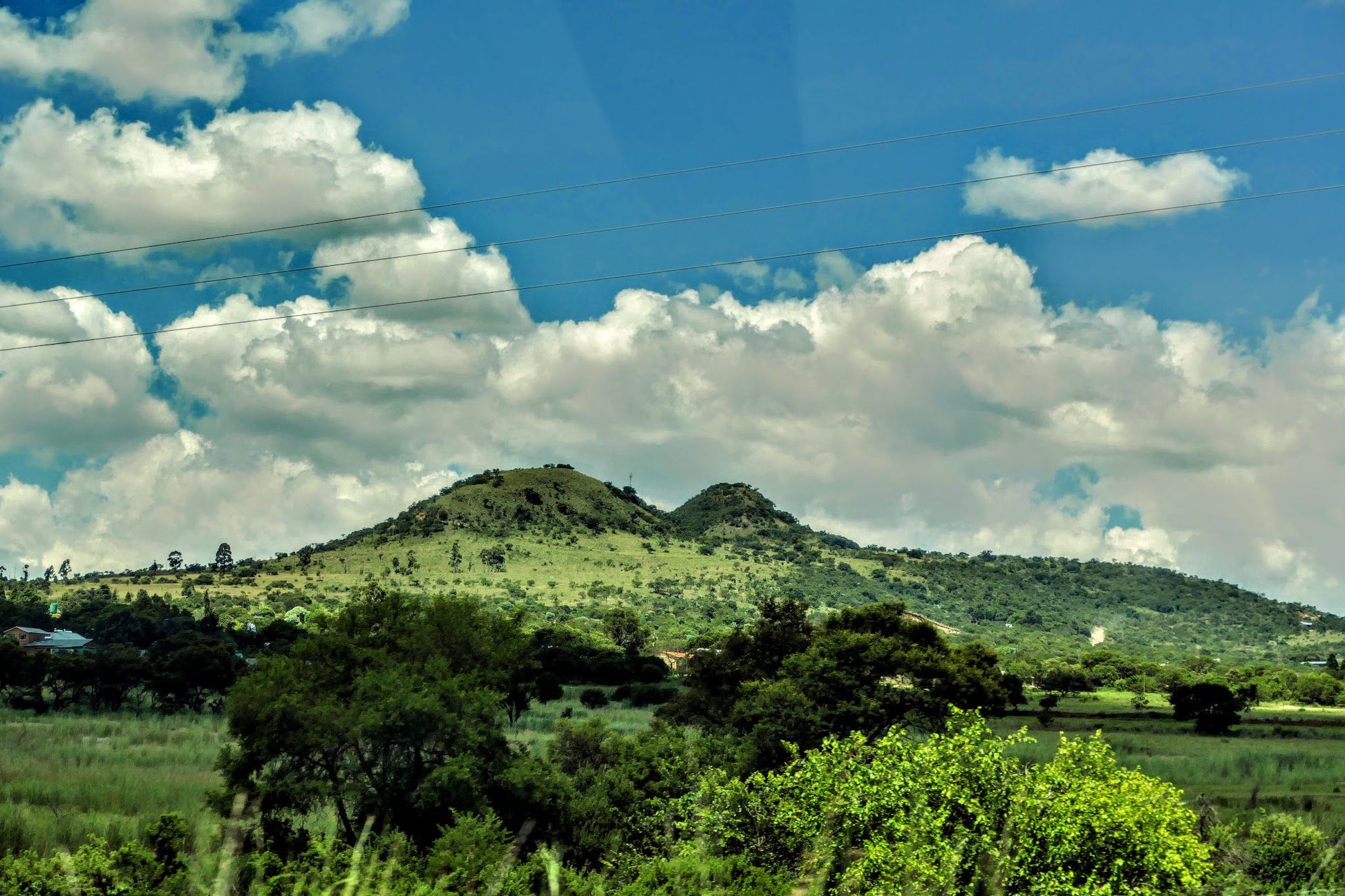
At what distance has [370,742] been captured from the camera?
94.2ft

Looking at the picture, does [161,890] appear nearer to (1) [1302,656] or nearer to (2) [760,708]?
(2) [760,708]

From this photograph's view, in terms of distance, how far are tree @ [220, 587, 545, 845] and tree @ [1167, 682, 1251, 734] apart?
2185 inches

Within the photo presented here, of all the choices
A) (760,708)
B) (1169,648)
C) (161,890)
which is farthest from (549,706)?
(1169,648)

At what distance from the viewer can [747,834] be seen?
25031mm

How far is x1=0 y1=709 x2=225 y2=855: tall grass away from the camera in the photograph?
2467 cm

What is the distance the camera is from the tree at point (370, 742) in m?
27.2

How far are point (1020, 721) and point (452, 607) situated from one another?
152 feet

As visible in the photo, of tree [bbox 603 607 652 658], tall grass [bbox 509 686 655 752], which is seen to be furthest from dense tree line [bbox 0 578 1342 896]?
tree [bbox 603 607 652 658]

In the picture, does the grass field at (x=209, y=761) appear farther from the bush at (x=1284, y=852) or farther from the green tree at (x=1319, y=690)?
the green tree at (x=1319, y=690)

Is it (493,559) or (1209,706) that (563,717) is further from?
(493,559)

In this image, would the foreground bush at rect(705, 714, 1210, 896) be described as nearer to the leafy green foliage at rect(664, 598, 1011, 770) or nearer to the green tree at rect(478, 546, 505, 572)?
the leafy green foliage at rect(664, 598, 1011, 770)

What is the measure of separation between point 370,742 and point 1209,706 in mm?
62193

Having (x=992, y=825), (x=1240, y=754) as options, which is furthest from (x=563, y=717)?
(x=992, y=825)

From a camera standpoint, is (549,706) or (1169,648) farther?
(1169,648)
